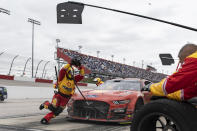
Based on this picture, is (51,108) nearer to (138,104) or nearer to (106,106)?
(106,106)

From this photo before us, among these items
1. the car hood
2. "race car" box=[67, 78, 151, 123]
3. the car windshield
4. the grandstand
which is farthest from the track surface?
the grandstand

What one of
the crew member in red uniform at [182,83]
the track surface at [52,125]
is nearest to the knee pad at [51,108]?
the track surface at [52,125]

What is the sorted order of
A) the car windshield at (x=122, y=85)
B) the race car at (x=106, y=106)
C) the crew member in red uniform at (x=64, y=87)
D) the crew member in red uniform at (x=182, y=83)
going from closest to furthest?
the crew member in red uniform at (x=182, y=83)
the race car at (x=106, y=106)
the crew member in red uniform at (x=64, y=87)
the car windshield at (x=122, y=85)

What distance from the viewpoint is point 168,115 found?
2.49 m

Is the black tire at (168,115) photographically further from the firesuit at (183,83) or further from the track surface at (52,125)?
the track surface at (52,125)

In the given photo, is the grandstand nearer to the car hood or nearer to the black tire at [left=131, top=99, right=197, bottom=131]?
the car hood

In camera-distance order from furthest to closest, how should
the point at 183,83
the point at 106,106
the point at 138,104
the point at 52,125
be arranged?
the point at 138,104
the point at 106,106
the point at 52,125
the point at 183,83

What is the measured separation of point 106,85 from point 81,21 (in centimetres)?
269

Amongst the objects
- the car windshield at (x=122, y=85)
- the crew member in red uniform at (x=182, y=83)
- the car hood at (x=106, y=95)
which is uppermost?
the crew member in red uniform at (x=182, y=83)

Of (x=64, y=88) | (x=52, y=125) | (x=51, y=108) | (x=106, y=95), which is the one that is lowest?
(x=52, y=125)

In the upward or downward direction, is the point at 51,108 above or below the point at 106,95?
below

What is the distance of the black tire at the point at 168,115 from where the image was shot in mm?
2381

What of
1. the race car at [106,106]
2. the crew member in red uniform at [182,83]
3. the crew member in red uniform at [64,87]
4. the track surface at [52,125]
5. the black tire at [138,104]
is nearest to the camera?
the crew member in red uniform at [182,83]

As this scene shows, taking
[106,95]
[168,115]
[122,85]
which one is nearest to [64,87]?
[106,95]
